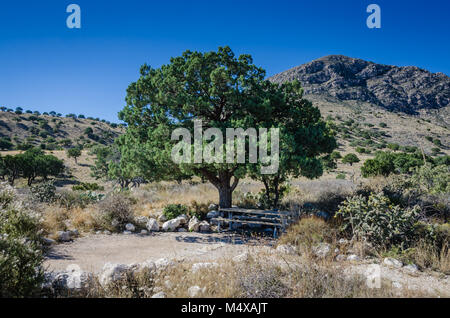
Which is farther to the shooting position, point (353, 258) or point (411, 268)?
point (353, 258)

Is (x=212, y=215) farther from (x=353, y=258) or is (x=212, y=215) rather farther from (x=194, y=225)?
(x=353, y=258)

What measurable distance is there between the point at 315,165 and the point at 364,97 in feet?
219

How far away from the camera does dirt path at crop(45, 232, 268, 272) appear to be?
19.3 feet

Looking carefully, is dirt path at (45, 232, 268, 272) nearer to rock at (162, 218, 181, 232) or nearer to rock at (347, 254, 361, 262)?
rock at (162, 218, 181, 232)

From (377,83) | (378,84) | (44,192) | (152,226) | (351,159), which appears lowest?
(152,226)

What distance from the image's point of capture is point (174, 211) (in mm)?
9828

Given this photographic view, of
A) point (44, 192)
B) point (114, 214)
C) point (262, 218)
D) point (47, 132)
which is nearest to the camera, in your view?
point (262, 218)

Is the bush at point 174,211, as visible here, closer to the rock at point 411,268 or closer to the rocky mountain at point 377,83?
the rock at point 411,268

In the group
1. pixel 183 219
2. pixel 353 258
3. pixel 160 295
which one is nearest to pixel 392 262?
pixel 353 258

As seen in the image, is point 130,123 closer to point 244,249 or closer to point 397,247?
point 244,249

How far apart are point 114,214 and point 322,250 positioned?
23.3ft

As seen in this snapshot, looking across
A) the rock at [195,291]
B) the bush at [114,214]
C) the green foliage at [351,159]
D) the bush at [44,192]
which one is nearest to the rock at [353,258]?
the rock at [195,291]

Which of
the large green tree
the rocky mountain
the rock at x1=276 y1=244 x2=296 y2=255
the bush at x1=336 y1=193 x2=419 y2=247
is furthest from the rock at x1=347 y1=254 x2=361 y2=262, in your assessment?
the rocky mountain

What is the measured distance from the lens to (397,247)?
6.19 m
